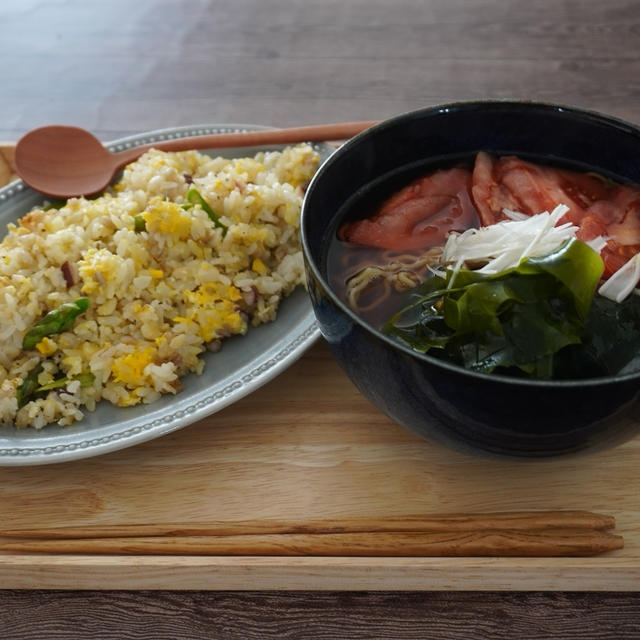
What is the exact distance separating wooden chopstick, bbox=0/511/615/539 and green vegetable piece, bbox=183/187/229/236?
2.11 feet

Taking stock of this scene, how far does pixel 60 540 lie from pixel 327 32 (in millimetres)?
2423

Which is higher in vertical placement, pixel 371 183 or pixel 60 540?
pixel 371 183

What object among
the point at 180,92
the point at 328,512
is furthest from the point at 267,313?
the point at 180,92

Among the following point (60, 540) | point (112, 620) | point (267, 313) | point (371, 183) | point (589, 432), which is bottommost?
point (112, 620)

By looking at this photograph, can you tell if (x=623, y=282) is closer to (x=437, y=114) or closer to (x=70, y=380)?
(x=437, y=114)

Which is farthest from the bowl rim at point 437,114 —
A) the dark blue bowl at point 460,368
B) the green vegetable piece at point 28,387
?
the green vegetable piece at point 28,387

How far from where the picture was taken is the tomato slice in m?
1.34

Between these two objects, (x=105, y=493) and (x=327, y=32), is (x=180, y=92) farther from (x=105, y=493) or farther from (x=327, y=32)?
(x=105, y=493)

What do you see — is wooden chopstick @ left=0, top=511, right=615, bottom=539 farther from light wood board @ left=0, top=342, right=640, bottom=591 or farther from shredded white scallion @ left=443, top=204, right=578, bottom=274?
shredded white scallion @ left=443, top=204, right=578, bottom=274

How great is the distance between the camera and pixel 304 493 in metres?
1.25

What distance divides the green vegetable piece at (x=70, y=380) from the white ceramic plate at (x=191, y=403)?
48mm

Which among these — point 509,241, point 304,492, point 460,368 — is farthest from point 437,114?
point 304,492

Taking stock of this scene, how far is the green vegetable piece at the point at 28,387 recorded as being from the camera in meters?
1.38

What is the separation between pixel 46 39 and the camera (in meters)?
3.15
